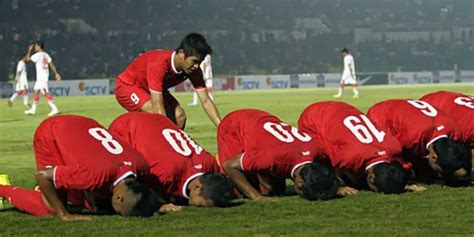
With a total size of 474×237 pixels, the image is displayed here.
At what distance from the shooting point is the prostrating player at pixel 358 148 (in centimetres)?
874

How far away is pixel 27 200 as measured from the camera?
8.14m

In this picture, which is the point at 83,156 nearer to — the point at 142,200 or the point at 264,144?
the point at 142,200

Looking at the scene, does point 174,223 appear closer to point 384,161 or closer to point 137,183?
point 137,183

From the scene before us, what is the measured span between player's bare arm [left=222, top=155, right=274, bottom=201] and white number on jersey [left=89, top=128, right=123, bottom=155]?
46.9 inches

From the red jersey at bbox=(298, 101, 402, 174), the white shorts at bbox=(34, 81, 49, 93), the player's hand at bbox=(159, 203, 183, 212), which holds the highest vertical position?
the red jersey at bbox=(298, 101, 402, 174)

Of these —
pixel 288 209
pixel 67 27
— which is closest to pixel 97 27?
pixel 67 27

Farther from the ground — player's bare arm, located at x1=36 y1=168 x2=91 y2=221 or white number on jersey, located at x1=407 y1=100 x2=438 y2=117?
white number on jersey, located at x1=407 y1=100 x2=438 y2=117

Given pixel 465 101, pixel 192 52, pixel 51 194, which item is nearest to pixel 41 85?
pixel 192 52

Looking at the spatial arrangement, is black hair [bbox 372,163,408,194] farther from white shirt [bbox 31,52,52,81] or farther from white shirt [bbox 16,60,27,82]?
white shirt [bbox 16,60,27,82]

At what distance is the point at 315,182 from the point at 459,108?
8.48ft

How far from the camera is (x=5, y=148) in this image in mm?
→ 16625

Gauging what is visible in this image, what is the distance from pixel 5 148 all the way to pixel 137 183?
9647 mm

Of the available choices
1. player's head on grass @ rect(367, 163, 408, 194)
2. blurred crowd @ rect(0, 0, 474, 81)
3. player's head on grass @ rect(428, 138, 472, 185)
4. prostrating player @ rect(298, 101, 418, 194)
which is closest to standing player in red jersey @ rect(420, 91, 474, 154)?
player's head on grass @ rect(428, 138, 472, 185)

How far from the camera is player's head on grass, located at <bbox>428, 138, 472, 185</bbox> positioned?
893cm
